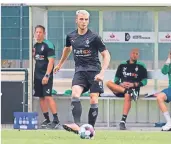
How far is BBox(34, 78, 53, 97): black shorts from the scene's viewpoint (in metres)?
13.3

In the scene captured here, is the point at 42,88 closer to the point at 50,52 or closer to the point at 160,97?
the point at 50,52

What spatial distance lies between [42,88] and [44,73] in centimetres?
28

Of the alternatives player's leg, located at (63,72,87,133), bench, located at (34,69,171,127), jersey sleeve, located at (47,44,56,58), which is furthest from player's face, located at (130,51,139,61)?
player's leg, located at (63,72,87,133)

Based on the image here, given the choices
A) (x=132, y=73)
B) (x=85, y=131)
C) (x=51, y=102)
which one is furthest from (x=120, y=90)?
(x=85, y=131)

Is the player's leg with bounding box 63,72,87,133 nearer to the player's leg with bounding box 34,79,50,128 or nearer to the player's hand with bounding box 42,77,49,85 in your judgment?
the player's hand with bounding box 42,77,49,85

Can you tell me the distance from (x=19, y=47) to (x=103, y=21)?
1.83 m

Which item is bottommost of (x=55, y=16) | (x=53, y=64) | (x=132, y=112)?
(x=132, y=112)

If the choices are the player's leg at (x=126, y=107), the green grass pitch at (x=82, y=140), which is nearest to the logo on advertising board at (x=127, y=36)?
the player's leg at (x=126, y=107)

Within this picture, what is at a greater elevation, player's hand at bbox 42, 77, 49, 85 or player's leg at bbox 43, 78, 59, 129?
player's hand at bbox 42, 77, 49, 85

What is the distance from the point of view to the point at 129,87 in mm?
13406

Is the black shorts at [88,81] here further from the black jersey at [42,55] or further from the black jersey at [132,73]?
the black jersey at [132,73]

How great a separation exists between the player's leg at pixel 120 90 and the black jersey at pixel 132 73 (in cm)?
10

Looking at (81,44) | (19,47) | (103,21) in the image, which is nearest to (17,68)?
(19,47)

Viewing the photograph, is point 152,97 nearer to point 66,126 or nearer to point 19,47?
point 19,47
